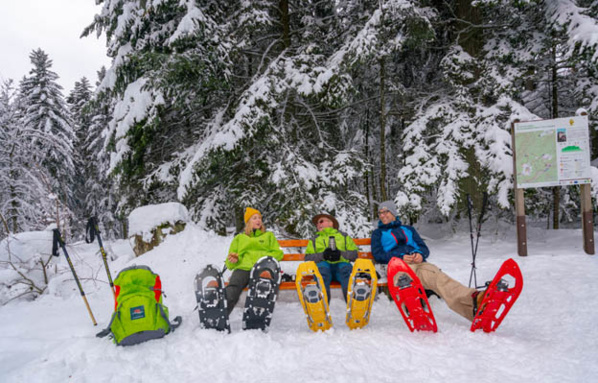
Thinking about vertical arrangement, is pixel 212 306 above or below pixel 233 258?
below

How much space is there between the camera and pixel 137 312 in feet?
10.9

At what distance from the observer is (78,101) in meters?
25.3

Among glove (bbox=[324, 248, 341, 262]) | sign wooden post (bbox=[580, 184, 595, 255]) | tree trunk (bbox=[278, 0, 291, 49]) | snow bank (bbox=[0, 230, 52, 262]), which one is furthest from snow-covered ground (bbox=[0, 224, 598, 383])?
tree trunk (bbox=[278, 0, 291, 49])

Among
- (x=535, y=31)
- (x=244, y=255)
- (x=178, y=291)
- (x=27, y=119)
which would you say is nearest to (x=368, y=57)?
(x=535, y=31)

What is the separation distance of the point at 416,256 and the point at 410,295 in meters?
0.96

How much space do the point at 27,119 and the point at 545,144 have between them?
2365 cm

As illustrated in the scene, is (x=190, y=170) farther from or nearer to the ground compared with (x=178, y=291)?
farther from the ground

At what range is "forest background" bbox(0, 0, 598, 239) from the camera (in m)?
7.30

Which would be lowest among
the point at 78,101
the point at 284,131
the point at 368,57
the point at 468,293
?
the point at 468,293

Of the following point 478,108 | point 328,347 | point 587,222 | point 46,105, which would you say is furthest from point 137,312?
point 46,105

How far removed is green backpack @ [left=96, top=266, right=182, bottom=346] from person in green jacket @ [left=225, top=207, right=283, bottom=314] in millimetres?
802

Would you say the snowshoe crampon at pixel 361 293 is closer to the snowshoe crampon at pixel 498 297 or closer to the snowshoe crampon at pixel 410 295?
the snowshoe crampon at pixel 410 295

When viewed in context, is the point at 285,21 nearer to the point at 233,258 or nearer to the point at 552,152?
the point at 552,152

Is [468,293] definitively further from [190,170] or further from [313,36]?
[313,36]
